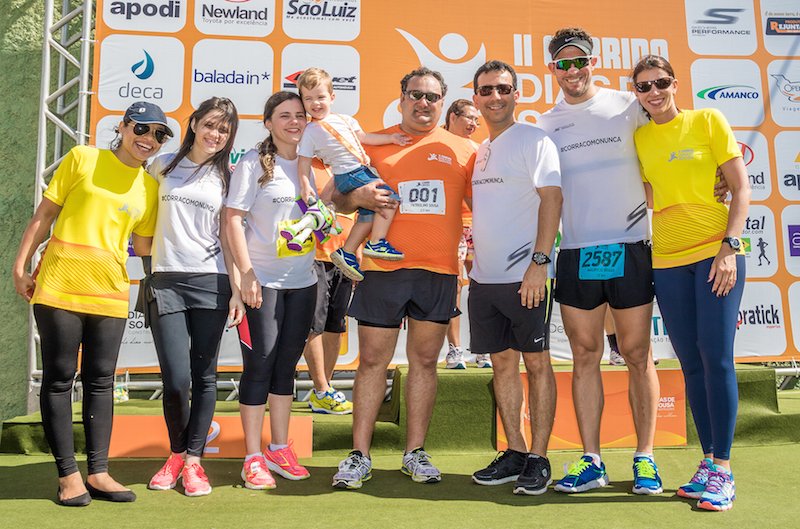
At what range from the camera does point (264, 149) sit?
2.52m

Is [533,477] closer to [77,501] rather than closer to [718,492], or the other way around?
[718,492]

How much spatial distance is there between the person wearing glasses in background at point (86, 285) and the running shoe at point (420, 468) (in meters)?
1.08

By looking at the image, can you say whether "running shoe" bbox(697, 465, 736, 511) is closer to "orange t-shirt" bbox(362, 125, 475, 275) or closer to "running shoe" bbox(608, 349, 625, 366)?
"orange t-shirt" bbox(362, 125, 475, 275)

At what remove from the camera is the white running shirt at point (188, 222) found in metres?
2.35

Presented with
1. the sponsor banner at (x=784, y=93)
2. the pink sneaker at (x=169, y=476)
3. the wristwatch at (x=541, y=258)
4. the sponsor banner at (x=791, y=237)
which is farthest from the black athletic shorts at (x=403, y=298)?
the sponsor banner at (x=784, y=93)

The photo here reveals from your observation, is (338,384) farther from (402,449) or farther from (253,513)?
(253,513)

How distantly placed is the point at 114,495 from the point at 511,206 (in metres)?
1.83

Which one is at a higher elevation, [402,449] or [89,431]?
[89,431]

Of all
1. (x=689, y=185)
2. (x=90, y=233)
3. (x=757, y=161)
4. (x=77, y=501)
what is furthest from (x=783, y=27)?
(x=77, y=501)

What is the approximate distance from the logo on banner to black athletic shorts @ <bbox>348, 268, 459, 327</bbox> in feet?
13.3

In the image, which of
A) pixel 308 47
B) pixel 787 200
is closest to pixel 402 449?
pixel 308 47

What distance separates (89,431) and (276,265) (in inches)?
35.8

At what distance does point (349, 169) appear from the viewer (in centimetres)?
250

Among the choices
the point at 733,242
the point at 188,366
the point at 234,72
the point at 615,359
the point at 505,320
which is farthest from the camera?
the point at 234,72
